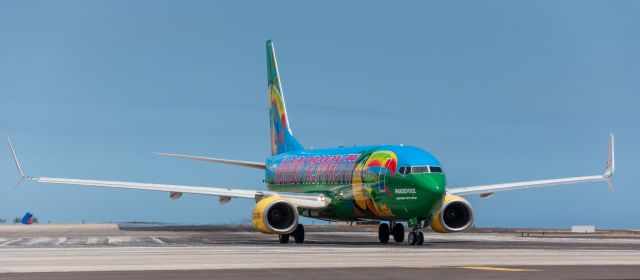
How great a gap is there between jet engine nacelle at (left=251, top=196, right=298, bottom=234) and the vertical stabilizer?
46.7ft

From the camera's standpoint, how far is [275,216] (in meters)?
44.0

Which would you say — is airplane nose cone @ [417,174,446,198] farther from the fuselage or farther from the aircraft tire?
the aircraft tire

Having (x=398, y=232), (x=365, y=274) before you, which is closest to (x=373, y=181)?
(x=398, y=232)

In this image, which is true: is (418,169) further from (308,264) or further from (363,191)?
(308,264)

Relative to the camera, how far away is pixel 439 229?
4266 centimetres

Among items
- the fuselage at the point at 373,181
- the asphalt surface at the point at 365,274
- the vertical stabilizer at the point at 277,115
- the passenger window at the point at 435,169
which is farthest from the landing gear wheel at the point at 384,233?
the asphalt surface at the point at 365,274

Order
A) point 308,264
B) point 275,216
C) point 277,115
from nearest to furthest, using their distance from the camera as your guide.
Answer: point 308,264, point 275,216, point 277,115

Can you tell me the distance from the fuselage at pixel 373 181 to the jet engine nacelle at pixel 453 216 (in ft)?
5.33

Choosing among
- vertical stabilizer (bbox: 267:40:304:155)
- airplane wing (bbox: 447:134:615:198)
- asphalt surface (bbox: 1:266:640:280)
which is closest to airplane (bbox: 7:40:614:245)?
airplane wing (bbox: 447:134:615:198)

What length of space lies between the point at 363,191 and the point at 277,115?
17495 mm

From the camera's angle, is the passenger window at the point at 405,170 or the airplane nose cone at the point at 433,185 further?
the passenger window at the point at 405,170

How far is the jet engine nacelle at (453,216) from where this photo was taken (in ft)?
139

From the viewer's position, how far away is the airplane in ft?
134

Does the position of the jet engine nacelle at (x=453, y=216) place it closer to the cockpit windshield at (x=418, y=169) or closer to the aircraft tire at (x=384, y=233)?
the cockpit windshield at (x=418, y=169)
